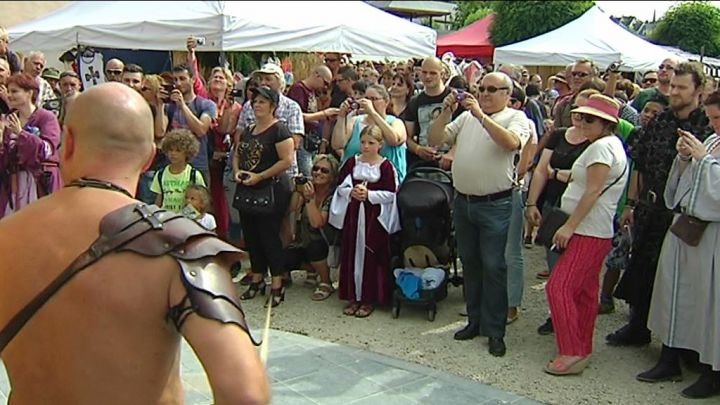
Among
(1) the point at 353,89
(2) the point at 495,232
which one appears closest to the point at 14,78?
(1) the point at 353,89

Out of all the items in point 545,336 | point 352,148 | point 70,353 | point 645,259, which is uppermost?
point 70,353

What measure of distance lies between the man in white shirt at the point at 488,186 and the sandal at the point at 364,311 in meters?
1.00

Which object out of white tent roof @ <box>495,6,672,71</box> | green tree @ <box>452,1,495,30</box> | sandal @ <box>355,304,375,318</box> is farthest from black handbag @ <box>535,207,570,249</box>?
green tree @ <box>452,1,495,30</box>

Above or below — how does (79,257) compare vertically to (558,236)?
above

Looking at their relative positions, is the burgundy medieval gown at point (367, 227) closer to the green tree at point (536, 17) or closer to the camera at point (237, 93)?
the camera at point (237, 93)

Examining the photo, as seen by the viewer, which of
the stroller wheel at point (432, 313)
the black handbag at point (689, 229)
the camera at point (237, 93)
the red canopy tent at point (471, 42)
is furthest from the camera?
the red canopy tent at point (471, 42)

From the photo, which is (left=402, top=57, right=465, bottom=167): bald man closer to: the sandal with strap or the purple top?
the sandal with strap

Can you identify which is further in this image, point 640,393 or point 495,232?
point 495,232

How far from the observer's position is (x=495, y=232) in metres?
4.79

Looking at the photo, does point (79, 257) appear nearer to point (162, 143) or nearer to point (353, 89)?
point (162, 143)

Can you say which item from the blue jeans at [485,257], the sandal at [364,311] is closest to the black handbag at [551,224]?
the blue jeans at [485,257]

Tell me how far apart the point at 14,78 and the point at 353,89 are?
314 centimetres

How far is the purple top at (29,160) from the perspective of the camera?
5098 millimetres

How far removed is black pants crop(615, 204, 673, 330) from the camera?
15.7 feet
